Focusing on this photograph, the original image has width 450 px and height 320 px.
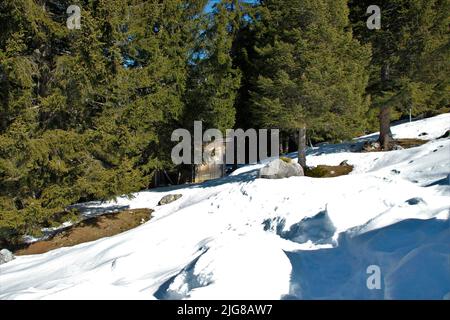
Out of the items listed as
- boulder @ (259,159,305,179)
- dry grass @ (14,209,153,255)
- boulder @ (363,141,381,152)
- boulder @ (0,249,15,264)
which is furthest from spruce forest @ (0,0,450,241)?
boulder @ (259,159,305,179)

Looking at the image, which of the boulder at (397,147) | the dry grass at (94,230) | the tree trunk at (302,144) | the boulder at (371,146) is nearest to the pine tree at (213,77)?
the tree trunk at (302,144)

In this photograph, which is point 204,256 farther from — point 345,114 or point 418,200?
point 345,114

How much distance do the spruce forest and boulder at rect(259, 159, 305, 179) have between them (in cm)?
173

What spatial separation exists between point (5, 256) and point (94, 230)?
317cm

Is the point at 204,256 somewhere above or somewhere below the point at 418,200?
below

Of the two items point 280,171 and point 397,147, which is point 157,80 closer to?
point 280,171

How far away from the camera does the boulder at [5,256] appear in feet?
40.5

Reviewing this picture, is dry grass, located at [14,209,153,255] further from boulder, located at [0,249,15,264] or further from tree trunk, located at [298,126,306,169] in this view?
tree trunk, located at [298,126,306,169]

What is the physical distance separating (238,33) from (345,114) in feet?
34.6

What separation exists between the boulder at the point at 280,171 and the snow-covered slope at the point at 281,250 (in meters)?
1.52

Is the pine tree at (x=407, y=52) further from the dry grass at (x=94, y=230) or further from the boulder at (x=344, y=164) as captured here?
the dry grass at (x=94, y=230)

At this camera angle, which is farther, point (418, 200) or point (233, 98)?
point (233, 98)

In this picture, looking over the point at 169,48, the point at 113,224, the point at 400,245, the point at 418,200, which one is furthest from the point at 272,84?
the point at 400,245

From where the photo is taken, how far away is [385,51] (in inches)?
738
